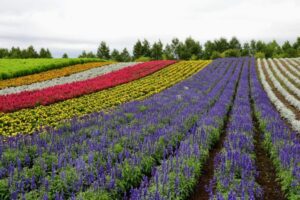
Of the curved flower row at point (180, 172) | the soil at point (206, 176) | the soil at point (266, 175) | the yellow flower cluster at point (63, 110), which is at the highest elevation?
the curved flower row at point (180, 172)

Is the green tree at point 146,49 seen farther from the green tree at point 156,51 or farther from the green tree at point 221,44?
the green tree at point 221,44

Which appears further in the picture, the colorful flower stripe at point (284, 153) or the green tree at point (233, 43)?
the green tree at point (233, 43)

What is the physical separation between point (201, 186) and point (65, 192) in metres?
3.04

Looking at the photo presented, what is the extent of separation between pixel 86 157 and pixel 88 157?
11 centimetres

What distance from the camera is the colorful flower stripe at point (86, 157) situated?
21.1 feet

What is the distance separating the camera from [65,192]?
6449 mm

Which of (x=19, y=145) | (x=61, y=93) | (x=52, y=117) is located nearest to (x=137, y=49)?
(x=61, y=93)

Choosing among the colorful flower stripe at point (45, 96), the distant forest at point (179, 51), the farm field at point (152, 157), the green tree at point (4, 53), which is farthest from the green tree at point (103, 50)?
the farm field at point (152, 157)

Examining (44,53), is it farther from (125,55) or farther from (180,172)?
(180,172)

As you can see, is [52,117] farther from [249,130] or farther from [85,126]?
[249,130]

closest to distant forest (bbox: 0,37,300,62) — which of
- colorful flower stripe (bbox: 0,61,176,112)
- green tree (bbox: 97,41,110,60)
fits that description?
green tree (bbox: 97,41,110,60)

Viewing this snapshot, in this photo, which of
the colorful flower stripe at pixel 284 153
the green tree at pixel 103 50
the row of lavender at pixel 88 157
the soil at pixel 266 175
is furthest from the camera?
the green tree at pixel 103 50

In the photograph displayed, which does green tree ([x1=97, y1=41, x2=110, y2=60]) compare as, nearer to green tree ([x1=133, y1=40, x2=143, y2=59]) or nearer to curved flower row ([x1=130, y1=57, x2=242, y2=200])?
green tree ([x1=133, y1=40, x2=143, y2=59])

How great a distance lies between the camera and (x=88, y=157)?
775 cm
